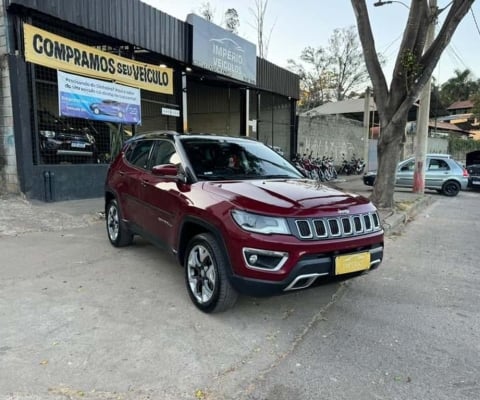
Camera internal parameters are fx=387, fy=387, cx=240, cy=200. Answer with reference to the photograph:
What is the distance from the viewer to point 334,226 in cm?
331

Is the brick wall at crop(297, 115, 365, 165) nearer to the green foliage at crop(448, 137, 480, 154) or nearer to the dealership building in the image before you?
the dealership building

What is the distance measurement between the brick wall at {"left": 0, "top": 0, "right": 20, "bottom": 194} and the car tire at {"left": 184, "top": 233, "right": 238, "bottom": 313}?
6.39 meters

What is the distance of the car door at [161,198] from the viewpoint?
4.07m

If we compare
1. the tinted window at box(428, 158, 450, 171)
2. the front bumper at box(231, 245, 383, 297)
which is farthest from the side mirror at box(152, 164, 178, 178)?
the tinted window at box(428, 158, 450, 171)

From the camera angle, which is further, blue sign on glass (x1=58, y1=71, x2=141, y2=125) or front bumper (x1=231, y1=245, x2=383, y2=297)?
blue sign on glass (x1=58, y1=71, x2=141, y2=125)

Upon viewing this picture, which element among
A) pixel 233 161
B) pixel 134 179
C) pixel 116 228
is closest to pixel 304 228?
pixel 233 161

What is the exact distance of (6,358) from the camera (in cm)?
285

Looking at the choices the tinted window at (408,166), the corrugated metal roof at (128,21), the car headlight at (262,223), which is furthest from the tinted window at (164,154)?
the tinted window at (408,166)

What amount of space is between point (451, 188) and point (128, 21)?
12.8 metres

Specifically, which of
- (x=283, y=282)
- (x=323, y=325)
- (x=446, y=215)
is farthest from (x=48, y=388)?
(x=446, y=215)

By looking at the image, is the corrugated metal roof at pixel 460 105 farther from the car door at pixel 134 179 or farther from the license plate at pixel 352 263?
the license plate at pixel 352 263

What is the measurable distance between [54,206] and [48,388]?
21.4 ft

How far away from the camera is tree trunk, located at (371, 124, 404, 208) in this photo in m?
8.68

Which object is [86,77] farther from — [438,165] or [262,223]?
[438,165]
